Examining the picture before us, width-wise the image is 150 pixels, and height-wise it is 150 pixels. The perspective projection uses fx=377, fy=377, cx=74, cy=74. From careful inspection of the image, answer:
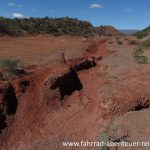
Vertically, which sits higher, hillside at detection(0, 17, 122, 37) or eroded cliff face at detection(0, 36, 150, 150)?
hillside at detection(0, 17, 122, 37)

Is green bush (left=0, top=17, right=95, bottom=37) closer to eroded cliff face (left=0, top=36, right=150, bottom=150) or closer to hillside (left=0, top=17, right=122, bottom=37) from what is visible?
hillside (left=0, top=17, right=122, bottom=37)

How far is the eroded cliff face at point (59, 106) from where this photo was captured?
39.1 feet

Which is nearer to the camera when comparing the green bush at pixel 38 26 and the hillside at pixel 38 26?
the hillside at pixel 38 26

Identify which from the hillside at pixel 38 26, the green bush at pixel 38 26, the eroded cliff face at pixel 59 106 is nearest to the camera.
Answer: the eroded cliff face at pixel 59 106

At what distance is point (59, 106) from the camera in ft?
45.4

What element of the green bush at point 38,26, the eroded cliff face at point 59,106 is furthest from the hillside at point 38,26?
the eroded cliff face at point 59,106

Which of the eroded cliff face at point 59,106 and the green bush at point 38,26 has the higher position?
the green bush at point 38,26

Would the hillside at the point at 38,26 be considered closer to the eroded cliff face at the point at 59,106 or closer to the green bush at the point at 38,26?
the green bush at the point at 38,26

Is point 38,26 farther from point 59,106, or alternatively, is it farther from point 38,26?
point 59,106

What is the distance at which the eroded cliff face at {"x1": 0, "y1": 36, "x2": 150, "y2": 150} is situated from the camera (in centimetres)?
1191

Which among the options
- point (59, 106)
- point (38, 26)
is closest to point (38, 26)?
point (38, 26)

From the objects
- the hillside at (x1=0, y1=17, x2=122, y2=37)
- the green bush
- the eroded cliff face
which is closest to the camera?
the eroded cliff face

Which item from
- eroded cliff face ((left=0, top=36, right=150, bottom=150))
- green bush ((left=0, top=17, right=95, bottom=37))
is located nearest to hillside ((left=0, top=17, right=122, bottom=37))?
green bush ((left=0, top=17, right=95, bottom=37))

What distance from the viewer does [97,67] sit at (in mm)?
20578
